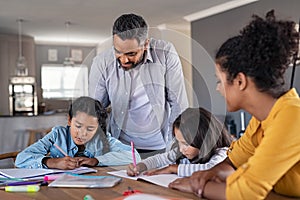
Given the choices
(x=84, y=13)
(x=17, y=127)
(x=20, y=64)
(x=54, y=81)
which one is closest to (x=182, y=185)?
(x=17, y=127)

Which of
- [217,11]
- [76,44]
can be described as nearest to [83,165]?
[217,11]

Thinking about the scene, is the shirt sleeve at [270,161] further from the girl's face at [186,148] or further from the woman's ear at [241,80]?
the girl's face at [186,148]

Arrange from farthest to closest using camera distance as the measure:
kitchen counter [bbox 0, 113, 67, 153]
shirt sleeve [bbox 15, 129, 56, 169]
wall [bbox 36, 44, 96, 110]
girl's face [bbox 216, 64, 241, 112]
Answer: wall [bbox 36, 44, 96, 110] → kitchen counter [bbox 0, 113, 67, 153] → shirt sleeve [bbox 15, 129, 56, 169] → girl's face [bbox 216, 64, 241, 112]

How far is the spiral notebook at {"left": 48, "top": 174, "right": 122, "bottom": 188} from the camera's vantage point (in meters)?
1.16

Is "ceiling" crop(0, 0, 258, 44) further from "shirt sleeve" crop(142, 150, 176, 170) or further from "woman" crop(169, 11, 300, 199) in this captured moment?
"woman" crop(169, 11, 300, 199)

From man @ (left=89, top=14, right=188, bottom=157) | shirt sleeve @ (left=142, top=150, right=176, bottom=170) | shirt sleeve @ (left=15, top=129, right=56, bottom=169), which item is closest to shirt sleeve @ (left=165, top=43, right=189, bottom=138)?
man @ (left=89, top=14, right=188, bottom=157)

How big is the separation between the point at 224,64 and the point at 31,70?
274 inches

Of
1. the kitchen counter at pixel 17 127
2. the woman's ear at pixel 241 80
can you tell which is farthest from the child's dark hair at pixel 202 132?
the kitchen counter at pixel 17 127

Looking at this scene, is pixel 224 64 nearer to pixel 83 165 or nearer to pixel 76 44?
pixel 83 165

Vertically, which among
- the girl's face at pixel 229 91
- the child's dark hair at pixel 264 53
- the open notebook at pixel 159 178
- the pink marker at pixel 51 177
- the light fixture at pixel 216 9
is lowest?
the pink marker at pixel 51 177

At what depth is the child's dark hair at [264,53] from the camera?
0.91 m

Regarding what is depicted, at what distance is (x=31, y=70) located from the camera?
24.7ft

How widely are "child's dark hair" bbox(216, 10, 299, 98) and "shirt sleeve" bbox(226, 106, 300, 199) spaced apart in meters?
0.10

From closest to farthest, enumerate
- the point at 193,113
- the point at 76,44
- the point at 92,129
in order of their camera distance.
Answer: the point at 193,113 < the point at 92,129 < the point at 76,44
